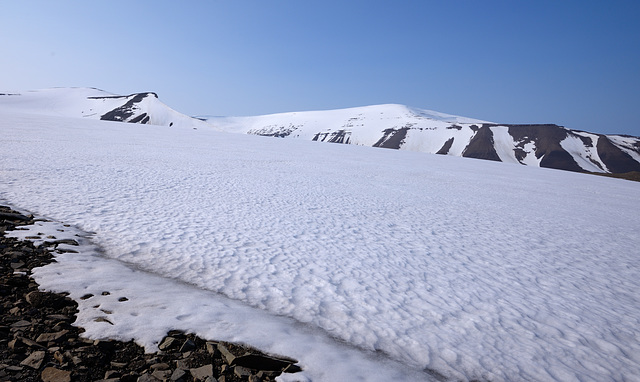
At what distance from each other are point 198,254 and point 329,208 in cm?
414

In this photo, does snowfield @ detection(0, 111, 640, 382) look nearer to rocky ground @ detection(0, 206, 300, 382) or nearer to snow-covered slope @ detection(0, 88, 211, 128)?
rocky ground @ detection(0, 206, 300, 382)

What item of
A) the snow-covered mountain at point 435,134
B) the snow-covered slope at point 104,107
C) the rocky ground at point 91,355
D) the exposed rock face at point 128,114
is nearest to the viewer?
the rocky ground at point 91,355

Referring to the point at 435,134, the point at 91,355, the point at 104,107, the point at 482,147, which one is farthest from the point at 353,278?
the point at 435,134

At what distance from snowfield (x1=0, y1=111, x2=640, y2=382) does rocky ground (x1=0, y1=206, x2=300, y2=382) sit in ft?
0.61

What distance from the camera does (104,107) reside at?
3659 inches

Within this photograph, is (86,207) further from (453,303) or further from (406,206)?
(406,206)

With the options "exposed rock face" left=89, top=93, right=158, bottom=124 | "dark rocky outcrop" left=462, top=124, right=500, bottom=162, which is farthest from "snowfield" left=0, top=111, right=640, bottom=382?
"dark rocky outcrop" left=462, top=124, right=500, bottom=162

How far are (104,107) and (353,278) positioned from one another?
110m

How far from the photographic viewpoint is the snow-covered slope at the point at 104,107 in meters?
82.6

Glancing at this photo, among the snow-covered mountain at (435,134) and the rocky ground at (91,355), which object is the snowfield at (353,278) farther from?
the snow-covered mountain at (435,134)

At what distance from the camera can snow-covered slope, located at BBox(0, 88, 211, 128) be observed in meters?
82.6

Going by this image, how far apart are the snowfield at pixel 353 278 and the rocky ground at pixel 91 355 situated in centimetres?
18

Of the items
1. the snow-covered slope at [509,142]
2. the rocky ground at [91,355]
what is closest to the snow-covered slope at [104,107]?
the rocky ground at [91,355]

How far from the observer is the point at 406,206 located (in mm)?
9477
